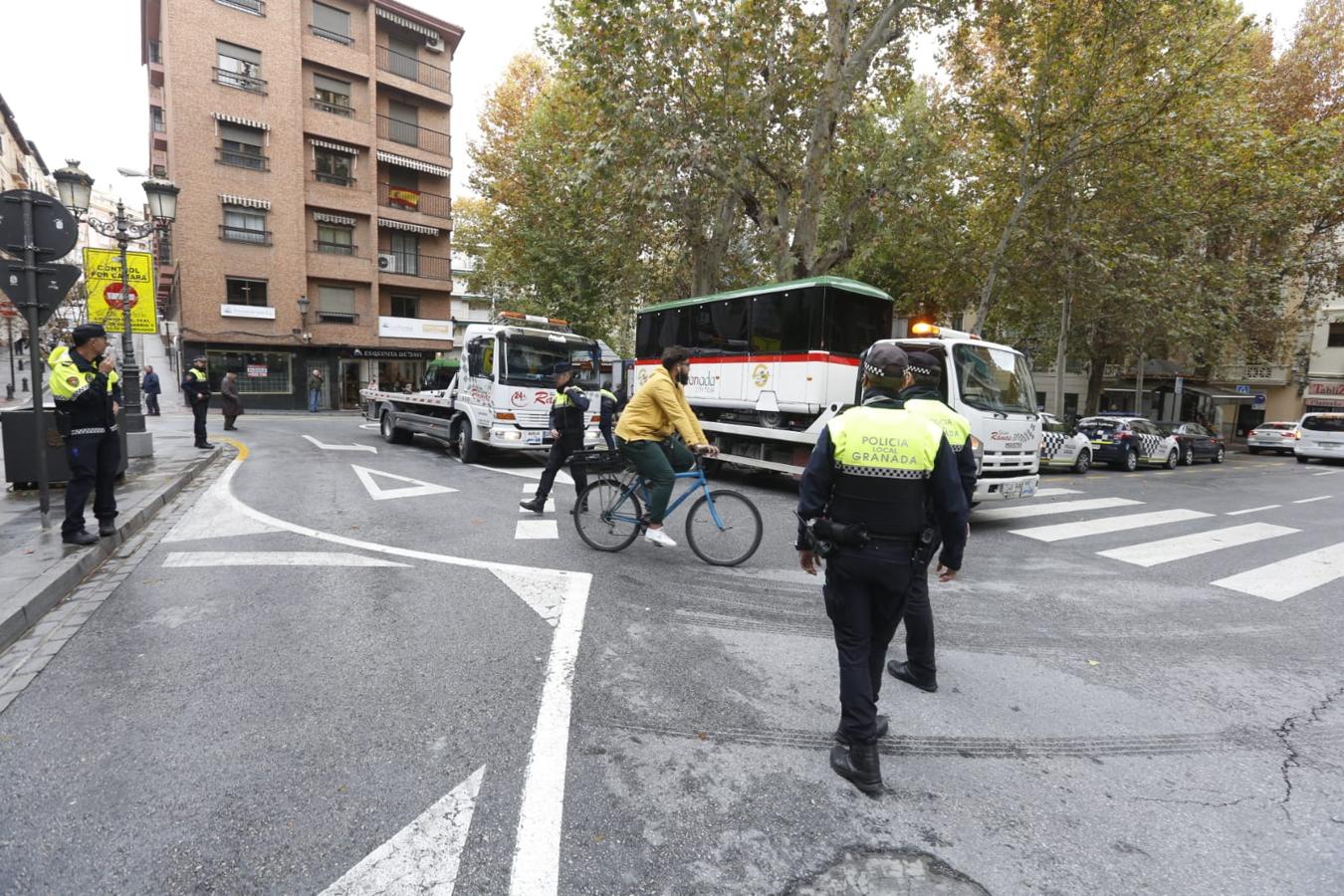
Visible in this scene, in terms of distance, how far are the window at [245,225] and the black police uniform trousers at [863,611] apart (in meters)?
31.2

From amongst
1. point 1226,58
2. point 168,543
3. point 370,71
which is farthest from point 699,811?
point 370,71

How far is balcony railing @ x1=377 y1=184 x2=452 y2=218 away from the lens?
3039cm

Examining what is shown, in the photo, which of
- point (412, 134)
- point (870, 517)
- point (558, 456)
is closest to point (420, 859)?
point (870, 517)

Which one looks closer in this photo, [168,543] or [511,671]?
[511,671]

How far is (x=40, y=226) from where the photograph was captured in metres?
5.88

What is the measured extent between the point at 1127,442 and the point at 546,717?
62.1ft

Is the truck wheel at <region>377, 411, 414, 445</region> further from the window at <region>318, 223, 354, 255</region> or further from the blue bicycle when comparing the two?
the window at <region>318, 223, 354, 255</region>

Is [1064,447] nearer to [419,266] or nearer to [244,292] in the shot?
[419,266]

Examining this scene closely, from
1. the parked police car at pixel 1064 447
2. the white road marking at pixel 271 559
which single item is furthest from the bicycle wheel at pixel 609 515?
the parked police car at pixel 1064 447

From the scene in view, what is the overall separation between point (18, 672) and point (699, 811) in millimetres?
3654

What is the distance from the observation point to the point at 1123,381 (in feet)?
120

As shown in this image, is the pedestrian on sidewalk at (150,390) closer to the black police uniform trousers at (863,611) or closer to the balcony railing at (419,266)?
the balcony railing at (419,266)

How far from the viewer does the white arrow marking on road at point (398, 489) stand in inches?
343

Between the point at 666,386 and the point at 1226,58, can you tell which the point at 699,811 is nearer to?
the point at 666,386
